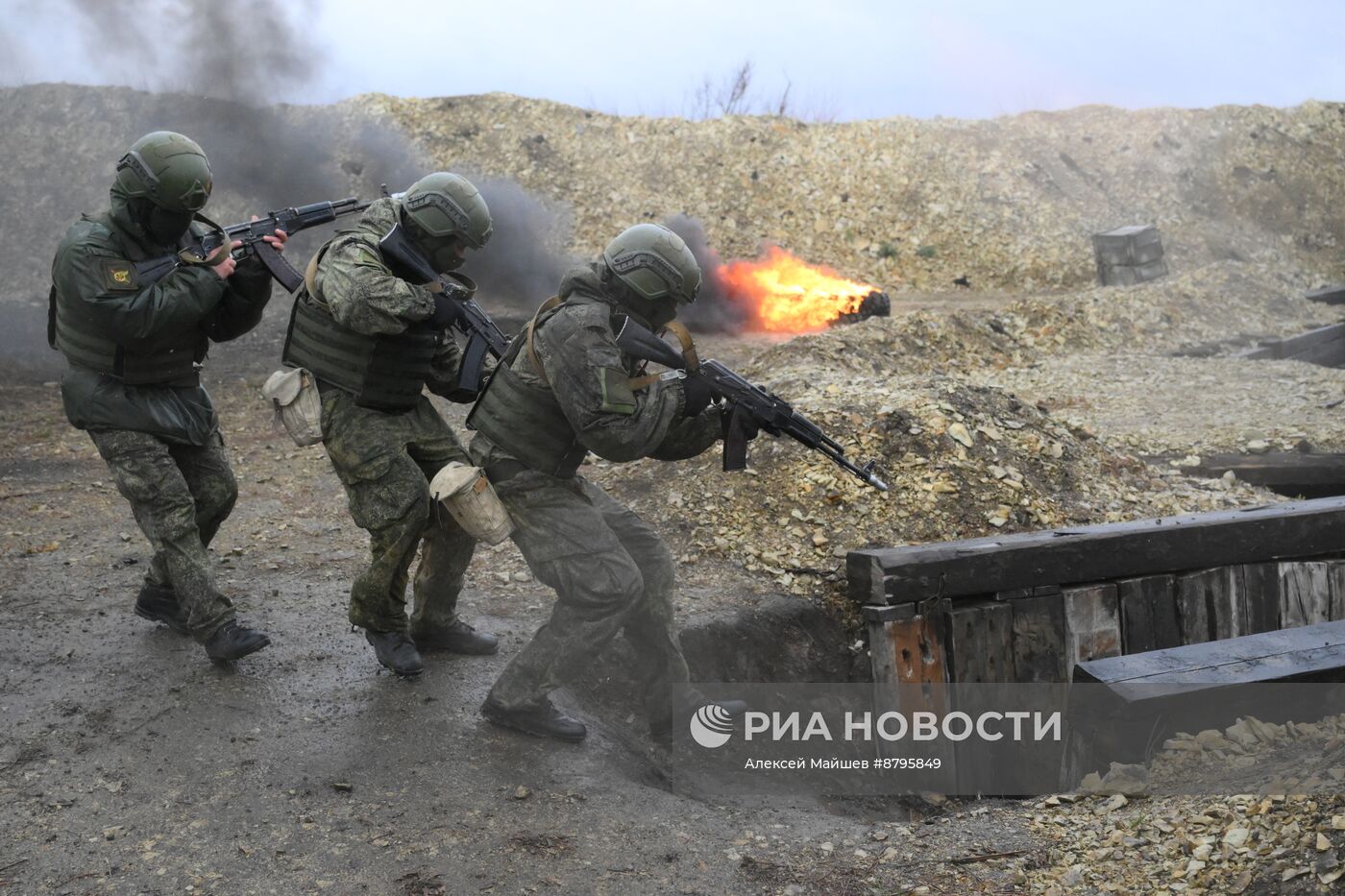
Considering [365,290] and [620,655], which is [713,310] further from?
[365,290]

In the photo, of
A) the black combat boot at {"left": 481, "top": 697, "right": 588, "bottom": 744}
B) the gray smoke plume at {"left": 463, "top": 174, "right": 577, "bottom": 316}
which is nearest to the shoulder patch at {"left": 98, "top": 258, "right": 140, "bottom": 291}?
the black combat boot at {"left": 481, "top": 697, "right": 588, "bottom": 744}

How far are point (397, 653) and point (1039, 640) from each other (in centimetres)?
313

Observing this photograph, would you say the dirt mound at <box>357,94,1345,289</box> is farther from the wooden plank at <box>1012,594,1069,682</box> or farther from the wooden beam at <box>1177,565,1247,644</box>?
the wooden plank at <box>1012,594,1069,682</box>

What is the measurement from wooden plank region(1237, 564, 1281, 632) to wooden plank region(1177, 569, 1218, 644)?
21 cm

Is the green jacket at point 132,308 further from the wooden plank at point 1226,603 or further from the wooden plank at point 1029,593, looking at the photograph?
the wooden plank at point 1226,603

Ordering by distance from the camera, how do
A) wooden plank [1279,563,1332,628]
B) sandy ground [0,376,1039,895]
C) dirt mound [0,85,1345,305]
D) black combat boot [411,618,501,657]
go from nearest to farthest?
sandy ground [0,376,1039,895] → black combat boot [411,618,501,657] → wooden plank [1279,563,1332,628] → dirt mound [0,85,1345,305]

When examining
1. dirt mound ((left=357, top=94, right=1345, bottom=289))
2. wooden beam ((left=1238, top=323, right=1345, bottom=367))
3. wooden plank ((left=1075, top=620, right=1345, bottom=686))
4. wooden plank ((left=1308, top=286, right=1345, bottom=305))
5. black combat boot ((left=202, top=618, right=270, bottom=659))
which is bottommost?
wooden plank ((left=1075, top=620, right=1345, bottom=686))

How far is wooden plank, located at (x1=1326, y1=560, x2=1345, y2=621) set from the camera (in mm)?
6254

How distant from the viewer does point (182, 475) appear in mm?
4855

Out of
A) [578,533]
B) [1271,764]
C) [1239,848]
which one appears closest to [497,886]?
[578,533]

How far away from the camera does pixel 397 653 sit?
4.81 metres

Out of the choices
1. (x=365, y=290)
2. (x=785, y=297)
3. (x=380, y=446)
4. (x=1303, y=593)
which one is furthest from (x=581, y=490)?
(x=785, y=297)

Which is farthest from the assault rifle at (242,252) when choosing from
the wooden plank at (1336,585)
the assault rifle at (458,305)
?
the wooden plank at (1336,585)

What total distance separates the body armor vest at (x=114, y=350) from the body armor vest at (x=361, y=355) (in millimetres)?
472
